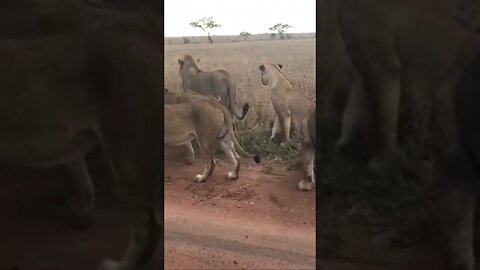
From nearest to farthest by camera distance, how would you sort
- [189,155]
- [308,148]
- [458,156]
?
[458,156] → [308,148] → [189,155]

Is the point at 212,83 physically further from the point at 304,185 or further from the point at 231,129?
the point at 304,185

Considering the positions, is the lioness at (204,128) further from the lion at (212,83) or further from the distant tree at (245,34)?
the distant tree at (245,34)

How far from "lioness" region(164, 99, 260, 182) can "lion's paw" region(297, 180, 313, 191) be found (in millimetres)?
208

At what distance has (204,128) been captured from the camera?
1854mm

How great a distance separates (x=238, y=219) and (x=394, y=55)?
0.71 m

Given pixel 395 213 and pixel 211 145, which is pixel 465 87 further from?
pixel 211 145

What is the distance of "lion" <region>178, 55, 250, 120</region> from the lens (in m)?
1.81
